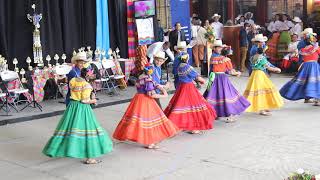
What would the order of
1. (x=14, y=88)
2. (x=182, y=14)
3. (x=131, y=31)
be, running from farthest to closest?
(x=182, y=14), (x=131, y=31), (x=14, y=88)

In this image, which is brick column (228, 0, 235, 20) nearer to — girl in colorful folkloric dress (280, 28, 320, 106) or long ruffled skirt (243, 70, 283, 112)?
girl in colorful folkloric dress (280, 28, 320, 106)

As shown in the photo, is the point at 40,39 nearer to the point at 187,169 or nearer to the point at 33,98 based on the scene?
the point at 33,98

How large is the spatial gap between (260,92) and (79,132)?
4.28m

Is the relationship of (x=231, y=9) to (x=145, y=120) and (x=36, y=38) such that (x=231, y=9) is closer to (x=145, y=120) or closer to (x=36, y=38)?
(x=36, y=38)

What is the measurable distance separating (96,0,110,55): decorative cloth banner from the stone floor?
515 centimetres

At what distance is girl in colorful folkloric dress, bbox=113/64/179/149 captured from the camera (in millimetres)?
7465

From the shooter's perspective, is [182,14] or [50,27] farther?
[182,14]

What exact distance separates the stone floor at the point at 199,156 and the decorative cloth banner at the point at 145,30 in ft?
19.4

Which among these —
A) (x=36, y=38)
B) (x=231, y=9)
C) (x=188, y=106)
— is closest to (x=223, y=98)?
(x=188, y=106)

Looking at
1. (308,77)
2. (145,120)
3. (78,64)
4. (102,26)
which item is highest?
(102,26)

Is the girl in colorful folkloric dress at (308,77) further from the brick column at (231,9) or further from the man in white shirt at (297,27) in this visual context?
the brick column at (231,9)

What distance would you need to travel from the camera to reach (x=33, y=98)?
1152 centimetres

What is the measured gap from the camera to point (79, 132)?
6.74 metres

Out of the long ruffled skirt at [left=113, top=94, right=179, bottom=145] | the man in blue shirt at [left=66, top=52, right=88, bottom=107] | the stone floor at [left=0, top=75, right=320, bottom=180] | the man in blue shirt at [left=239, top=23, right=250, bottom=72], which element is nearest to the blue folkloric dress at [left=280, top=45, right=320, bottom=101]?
the stone floor at [left=0, top=75, right=320, bottom=180]
